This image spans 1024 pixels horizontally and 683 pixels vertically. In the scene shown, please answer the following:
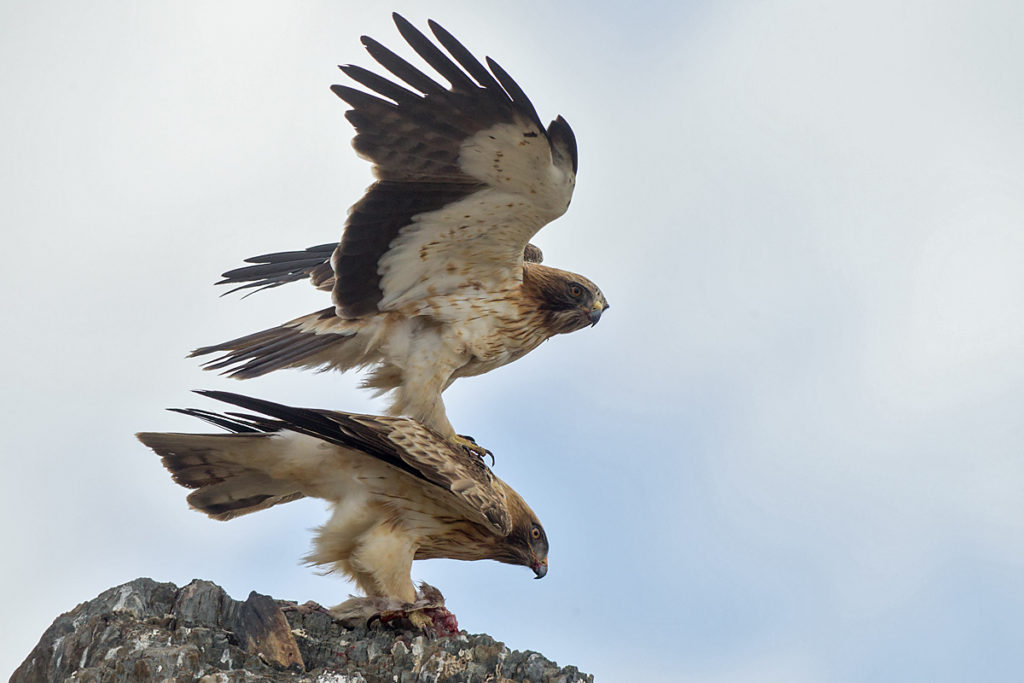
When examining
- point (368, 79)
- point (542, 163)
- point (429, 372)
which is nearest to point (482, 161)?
point (542, 163)

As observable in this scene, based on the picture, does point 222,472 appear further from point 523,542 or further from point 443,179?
point 443,179

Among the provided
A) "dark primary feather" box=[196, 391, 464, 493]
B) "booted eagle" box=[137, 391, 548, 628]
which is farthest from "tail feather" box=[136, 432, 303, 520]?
"dark primary feather" box=[196, 391, 464, 493]

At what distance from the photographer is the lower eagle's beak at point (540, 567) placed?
757 cm

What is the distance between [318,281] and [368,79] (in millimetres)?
2081

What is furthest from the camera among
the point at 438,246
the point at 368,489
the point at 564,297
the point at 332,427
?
the point at 564,297

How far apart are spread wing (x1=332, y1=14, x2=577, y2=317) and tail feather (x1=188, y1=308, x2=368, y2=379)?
0.23 m

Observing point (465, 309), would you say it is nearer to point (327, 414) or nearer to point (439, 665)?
point (327, 414)

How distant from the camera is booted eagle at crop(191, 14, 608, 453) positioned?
23.8 feet

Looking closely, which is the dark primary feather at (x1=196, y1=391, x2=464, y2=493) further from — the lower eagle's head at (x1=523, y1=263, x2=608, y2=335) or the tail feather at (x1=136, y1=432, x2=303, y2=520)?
the lower eagle's head at (x1=523, y1=263, x2=608, y2=335)

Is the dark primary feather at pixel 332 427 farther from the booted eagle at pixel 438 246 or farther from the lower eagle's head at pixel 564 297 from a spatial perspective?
the lower eagle's head at pixel 564 297

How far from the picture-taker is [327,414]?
6.45 meters

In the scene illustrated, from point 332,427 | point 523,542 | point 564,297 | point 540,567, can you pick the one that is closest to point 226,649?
point 332,427

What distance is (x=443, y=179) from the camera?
24.8ft

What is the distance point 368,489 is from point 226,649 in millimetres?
1495
